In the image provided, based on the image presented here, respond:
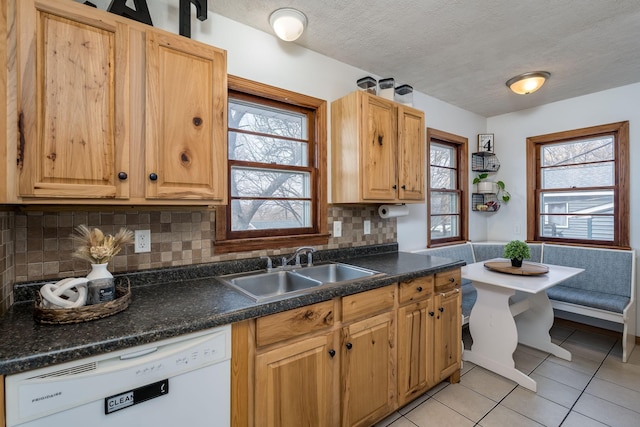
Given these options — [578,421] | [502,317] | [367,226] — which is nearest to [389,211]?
[367,226]

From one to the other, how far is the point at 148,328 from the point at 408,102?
8.31 feet

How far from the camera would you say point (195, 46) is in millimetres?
1416

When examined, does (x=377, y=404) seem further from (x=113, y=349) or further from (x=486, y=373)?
(x=113, y=349)

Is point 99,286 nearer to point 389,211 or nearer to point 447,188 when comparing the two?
point 389,211

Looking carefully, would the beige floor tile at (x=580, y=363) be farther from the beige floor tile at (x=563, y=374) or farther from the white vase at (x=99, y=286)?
the white vase at (x=99, y=286)

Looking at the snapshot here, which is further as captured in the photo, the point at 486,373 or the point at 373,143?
the point at 486,373

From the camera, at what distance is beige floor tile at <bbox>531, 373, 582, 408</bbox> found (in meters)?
2.04

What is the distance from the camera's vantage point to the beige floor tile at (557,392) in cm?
204

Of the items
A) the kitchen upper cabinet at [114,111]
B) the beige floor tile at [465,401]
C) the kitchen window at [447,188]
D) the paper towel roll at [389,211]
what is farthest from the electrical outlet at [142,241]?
the kitchen window at [447,188]

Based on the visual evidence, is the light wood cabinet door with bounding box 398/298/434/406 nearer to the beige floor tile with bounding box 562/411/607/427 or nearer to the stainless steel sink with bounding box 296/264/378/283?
the stainless steel sink with bounding box 296/264/378/283

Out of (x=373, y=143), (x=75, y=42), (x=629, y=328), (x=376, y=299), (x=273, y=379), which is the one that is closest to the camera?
(x=75, y=42)

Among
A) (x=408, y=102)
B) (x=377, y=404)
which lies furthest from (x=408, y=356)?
(x=408, y=102)

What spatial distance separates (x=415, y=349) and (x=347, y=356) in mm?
602

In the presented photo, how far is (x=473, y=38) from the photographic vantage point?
214 centimetres
